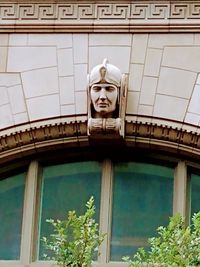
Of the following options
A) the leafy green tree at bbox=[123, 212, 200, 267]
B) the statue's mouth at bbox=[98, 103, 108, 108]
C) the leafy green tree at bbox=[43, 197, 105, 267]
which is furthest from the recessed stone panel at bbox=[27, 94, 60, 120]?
the leafy green tree at bbox=[123, 212, 200, 267]

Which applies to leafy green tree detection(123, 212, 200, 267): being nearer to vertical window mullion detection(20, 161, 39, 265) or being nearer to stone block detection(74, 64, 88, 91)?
vertical window mullion detection(20, 161, 39, 265)

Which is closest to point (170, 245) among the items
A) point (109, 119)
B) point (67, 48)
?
point (109, 119)

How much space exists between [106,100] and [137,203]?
1562 millimetres

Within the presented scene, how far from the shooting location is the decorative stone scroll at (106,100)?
14336 mm

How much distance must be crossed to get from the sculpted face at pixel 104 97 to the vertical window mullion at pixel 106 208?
3.12 ft

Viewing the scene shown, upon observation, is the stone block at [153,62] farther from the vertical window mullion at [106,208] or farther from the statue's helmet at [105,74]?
the vertical window mullion at [106,208]

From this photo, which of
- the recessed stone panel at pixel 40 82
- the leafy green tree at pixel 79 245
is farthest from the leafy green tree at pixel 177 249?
the recessed stone panel at pixel 40 82

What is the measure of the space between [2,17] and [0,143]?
1800mm

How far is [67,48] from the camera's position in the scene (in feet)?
49.0

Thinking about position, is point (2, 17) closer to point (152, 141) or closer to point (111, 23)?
point (111, 23)

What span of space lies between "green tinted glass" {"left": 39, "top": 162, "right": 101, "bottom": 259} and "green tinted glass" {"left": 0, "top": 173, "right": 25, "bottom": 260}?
0.32 m

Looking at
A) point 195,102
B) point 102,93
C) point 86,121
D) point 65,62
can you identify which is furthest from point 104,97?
point 195,102

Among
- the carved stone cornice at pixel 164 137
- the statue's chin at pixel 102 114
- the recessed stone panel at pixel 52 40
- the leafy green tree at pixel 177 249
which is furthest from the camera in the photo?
the recessed stone panel at pixel 52 40

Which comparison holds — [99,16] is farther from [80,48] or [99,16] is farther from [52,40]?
[52,40]
